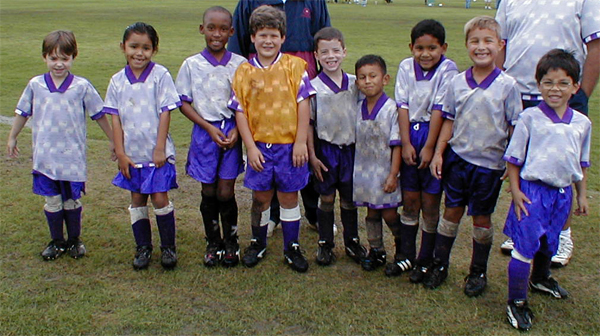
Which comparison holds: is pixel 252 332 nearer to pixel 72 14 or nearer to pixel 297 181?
pixel 297 181

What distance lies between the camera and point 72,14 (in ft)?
81.7

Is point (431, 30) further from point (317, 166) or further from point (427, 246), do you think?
point (427, 246)

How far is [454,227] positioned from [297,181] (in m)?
1.01

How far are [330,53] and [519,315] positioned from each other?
1854 millimetres

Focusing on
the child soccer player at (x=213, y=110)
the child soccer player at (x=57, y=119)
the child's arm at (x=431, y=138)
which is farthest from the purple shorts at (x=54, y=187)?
the child's arm at (x=431, y=138)

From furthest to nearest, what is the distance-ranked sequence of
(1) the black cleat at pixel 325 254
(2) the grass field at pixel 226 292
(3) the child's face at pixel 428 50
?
(1) the black cleat at pixel 325 254 < (3) the child's face at pixel 428 50 < (2) the grass field at pixel 226 292

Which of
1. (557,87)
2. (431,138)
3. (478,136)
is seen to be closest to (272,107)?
(431,138)

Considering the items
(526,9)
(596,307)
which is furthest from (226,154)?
(596,307)

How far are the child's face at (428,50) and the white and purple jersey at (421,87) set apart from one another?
0.04 metres

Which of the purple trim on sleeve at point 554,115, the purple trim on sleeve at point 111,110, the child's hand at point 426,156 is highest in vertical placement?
the purple trim on sleeve at point 554,115

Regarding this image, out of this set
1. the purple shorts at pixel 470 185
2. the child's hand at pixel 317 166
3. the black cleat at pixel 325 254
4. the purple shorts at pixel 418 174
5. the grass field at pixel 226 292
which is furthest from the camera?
the black cleat at pixel 325 254

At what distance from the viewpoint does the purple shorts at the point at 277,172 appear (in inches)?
139

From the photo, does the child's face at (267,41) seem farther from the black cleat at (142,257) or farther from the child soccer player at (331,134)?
the black cleat at (142,257)

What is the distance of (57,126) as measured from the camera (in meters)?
3.58
